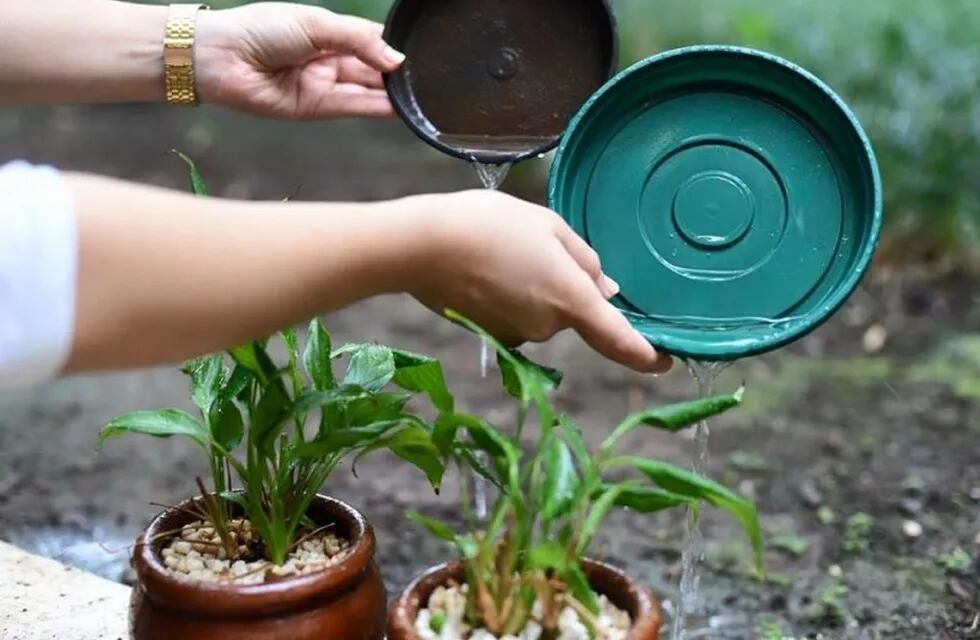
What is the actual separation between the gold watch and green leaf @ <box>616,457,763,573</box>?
92 cm

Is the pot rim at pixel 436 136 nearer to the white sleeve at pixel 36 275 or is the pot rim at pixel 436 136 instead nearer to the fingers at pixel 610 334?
the fingers at pixel 610 334

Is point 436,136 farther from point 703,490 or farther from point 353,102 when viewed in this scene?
point 703,490

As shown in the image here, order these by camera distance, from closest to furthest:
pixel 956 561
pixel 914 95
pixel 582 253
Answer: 1. pixel 582 253
2. pixel 956 561
3. pixel 914 95

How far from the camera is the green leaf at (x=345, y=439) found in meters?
1.27

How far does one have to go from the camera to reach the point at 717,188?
149cm

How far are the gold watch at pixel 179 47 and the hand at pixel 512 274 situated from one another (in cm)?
73

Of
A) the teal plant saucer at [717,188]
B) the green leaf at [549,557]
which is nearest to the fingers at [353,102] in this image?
the teal plant saucer at [717,188]

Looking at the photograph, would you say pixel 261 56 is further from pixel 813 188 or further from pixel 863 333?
pixel 863 333

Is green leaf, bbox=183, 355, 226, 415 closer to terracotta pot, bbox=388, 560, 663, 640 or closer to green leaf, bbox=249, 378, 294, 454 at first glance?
green leaf, bbox=249, 378, 294, 454

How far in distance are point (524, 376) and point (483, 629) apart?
233mm

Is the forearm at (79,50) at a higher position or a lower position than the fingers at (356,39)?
lower

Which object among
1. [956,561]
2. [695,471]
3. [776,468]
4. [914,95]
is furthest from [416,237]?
[914,95]

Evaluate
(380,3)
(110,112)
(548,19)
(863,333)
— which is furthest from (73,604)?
(110,112)

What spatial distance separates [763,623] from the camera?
1.96 meters
